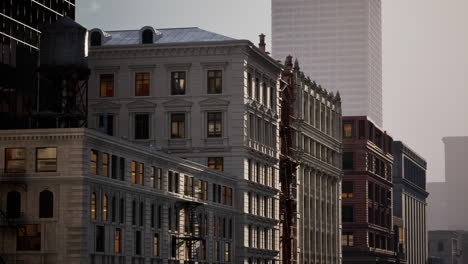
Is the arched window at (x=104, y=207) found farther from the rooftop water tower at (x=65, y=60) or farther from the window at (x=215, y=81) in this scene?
the window at (x=215, y=81)

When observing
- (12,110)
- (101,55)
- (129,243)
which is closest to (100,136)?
(129,243)

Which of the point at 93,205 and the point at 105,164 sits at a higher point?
the point at 105,164

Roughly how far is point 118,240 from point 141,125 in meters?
34.9

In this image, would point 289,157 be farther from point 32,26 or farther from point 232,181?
point 32,26

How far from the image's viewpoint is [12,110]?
407ft

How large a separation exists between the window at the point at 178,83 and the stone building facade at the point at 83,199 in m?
22.3

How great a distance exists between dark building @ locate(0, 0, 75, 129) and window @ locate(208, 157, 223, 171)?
772 inches

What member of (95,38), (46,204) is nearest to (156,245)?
(46,204)

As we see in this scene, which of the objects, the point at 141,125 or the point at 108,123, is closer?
the point at 141,125

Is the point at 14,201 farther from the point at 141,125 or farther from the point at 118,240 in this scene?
the point at 141,125

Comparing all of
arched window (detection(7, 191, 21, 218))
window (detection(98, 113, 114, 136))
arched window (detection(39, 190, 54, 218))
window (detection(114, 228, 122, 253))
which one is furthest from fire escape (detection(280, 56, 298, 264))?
arched window (detection(7, 191, 21, 218))

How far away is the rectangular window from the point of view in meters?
134

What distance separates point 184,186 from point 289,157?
122 feet

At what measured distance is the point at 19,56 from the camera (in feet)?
408
